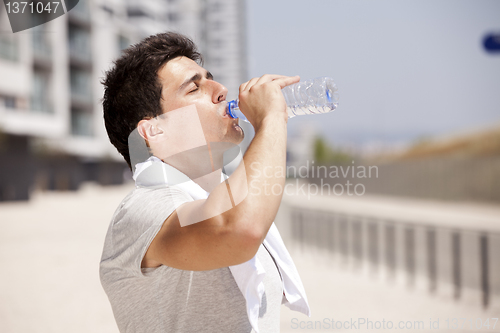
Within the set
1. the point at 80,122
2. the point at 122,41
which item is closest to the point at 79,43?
the point at 80,122

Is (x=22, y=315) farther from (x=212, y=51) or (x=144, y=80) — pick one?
(x=212, y=51)

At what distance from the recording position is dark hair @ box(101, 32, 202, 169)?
1.81 meters

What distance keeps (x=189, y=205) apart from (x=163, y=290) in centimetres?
34

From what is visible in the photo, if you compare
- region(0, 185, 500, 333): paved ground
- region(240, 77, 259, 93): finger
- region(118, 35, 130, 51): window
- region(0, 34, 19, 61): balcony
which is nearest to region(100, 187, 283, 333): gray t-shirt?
region(240, 77, 259, 93): finger

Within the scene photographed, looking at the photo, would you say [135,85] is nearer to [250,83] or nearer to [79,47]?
[250,83]

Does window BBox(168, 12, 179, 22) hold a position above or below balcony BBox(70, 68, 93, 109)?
above

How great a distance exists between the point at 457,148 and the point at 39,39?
38189 millimetres

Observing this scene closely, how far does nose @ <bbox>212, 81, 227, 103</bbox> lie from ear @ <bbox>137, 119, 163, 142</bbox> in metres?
0.24

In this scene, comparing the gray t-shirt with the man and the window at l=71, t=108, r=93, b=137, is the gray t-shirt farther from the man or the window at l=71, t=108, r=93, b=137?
the window at l=71, t=108, r=93, b=137

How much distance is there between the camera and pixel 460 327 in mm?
5500

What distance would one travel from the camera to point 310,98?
209cm

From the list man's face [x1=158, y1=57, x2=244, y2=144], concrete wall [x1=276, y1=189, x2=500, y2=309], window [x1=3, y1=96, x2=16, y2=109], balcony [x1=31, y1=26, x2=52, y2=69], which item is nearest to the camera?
man's face [x1=158, y1=57, x2=244, y2=144]

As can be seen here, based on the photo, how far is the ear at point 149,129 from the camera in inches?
71.3

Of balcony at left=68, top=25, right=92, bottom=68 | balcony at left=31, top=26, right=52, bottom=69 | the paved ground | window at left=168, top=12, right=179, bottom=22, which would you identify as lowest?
the paved ground
